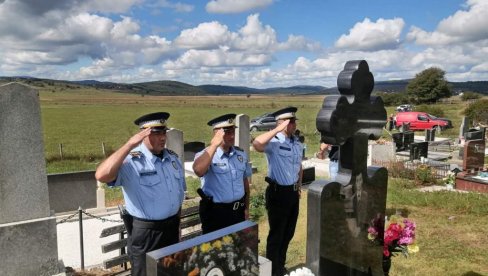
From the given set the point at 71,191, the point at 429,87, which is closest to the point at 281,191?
the point at 71,191

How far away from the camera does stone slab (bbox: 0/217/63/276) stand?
4648 millimetres

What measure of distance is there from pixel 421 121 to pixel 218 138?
2893cm

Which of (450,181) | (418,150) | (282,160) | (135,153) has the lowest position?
(450,181)

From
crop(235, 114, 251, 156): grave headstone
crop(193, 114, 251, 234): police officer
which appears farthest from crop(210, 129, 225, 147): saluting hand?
crop(235, 114, 251, 156): grave headstone

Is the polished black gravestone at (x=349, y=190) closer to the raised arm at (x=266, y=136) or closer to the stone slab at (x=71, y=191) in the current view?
the raised arm at (x=266, y=136)

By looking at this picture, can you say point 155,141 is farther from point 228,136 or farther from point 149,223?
point 228,136

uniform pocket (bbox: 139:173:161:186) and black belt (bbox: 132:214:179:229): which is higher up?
uniform pocket (bbox: 139:173:161:186)

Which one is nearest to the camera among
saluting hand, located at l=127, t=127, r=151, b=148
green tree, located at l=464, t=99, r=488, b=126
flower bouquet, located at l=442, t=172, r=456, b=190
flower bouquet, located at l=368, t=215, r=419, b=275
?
saluting hand, located at l=127, t=127, r=151, b=148

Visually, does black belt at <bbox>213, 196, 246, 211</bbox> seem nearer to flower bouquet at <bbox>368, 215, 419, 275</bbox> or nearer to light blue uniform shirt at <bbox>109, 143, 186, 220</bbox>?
light blue uniform shirt at <bbox>109, 143, 186, 220</bbox>

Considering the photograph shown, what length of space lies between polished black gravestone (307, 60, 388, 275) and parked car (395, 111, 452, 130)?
2778 cm

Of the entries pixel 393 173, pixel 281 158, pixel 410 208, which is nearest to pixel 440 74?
pixel 393 173

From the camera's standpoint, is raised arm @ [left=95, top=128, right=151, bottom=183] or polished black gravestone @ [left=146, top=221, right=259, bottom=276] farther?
raised arm @ [left=95, top=128, right=151, bottom=183]

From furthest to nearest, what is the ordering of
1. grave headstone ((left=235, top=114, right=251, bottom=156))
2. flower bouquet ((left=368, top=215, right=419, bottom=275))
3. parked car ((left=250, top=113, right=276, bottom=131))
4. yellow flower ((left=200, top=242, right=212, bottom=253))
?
parked car ((left=250, top=113, right=276, bottom=131)) → grave headstone ((left=235, top=114, right=251, bottom=156)) → flower bouquet ((left=368, top=215, right=419, bottom=275)) → yellow flower ((left=200, top=242, right=212, bottom=253))

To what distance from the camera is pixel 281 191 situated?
5.00 metres
